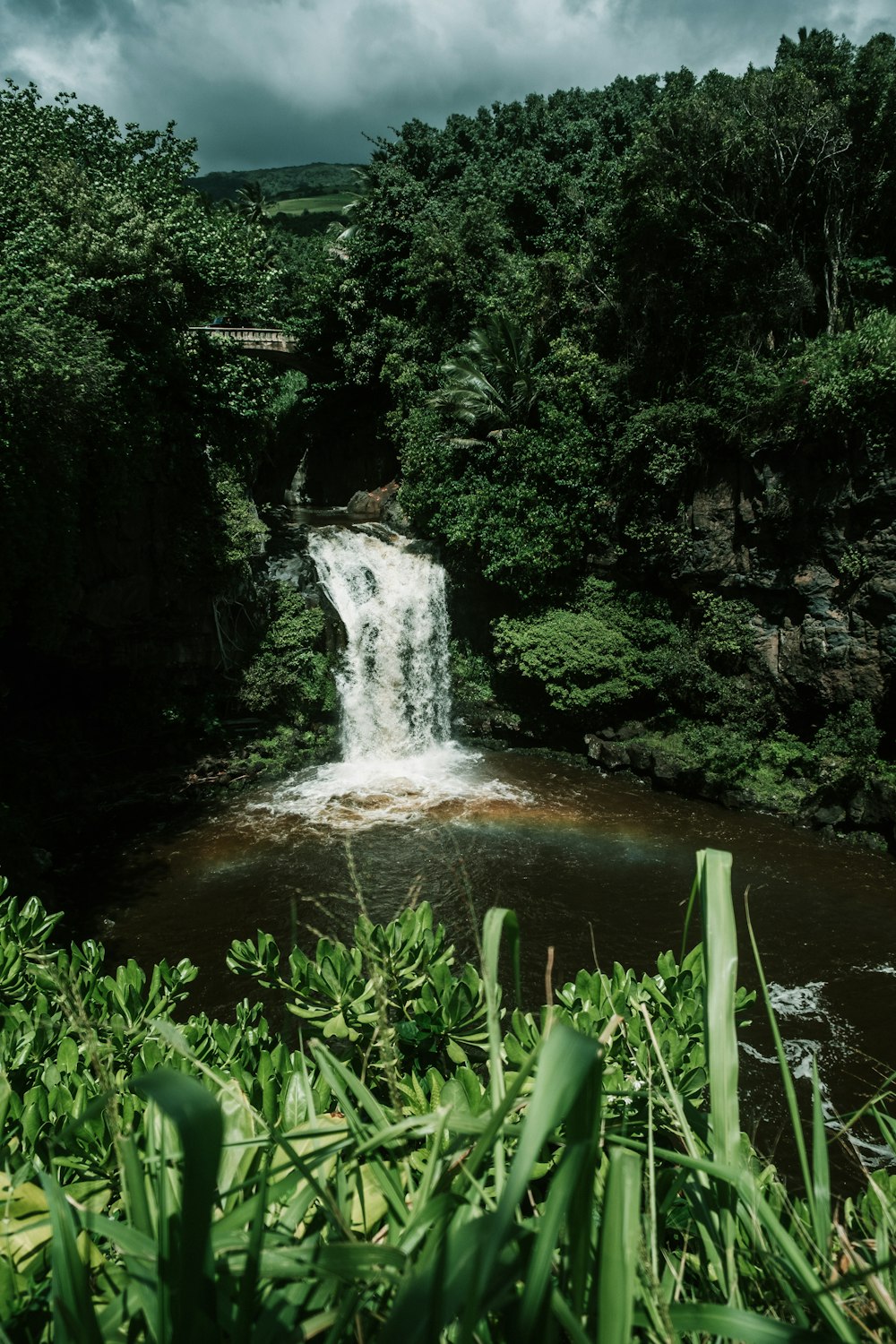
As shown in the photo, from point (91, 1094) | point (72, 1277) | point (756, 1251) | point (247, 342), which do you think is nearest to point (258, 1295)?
point (72, 1277)

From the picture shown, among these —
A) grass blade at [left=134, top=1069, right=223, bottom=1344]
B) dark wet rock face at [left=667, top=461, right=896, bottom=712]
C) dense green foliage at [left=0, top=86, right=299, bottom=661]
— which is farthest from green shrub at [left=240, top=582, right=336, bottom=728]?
grass blade at [left=134, top=1069, right=223, bottom=1344]

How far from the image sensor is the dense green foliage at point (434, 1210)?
704mm

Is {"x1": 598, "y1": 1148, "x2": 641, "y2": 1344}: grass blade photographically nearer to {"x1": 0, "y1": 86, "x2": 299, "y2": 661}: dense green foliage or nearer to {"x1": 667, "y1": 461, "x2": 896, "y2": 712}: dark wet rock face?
{"x1": 0, "y1": 86, "x2": 299, "y2": 661}: dense green foliage

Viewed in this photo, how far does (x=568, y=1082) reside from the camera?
27.9 inches

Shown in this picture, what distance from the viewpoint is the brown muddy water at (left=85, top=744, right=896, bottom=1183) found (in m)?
6.65

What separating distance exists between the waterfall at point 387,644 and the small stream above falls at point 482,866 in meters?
0.04

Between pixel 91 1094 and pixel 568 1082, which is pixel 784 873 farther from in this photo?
pixel 568 1082

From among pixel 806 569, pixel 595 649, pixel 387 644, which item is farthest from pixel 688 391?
pixel 387 644

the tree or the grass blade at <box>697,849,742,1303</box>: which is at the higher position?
the tree

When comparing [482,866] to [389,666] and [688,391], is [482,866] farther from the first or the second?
[688,391]

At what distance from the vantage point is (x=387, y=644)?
1397 centimetres

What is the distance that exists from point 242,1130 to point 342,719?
12406mm

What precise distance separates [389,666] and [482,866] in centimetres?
552

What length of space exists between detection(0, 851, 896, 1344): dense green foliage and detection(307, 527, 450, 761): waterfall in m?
11.7
